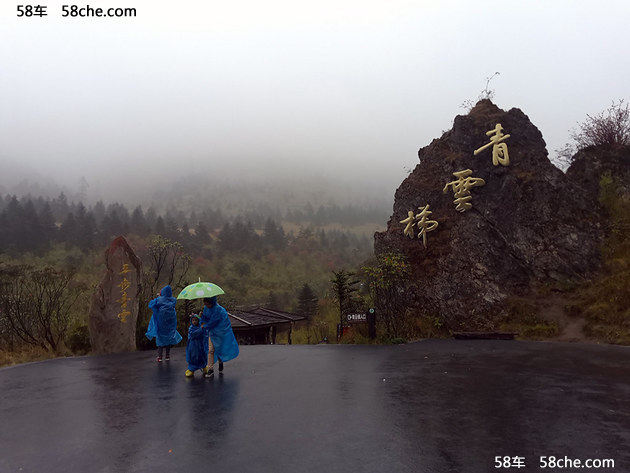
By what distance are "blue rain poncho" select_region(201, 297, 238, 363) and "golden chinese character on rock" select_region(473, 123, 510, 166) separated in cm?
1397

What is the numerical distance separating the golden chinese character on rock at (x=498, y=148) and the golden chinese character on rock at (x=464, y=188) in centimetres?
106

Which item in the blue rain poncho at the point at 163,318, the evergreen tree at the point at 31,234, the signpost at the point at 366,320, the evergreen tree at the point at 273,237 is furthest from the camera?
the evergreen tree at the point at 273,237

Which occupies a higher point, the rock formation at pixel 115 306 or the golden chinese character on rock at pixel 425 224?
the golden chinese character on rock at pixel 425 224

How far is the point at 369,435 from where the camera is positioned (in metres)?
4.38

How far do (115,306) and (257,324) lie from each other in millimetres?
7122

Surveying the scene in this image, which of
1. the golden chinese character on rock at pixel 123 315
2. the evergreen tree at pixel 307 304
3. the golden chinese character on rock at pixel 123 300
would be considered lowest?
the evergreen tree at pixel 307 304

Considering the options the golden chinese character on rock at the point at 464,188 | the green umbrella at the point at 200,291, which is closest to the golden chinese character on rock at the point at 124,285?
the green umbrella at the point at 200,291

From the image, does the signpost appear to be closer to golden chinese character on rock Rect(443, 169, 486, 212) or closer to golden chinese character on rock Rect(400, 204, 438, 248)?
golden chinese character on rock Rect(400, 204, 438, 248)

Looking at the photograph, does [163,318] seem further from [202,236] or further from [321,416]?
[202,236]

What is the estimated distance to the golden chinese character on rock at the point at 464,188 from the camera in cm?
1636

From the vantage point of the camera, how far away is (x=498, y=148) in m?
16.6

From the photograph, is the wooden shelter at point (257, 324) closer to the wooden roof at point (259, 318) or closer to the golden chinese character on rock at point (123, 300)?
the wooden roof at point (259, 318)

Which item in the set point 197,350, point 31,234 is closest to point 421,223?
point 197,350

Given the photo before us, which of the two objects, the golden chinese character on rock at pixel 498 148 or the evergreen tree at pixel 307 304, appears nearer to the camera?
the golden chinese character on rock at pixel 498 148
